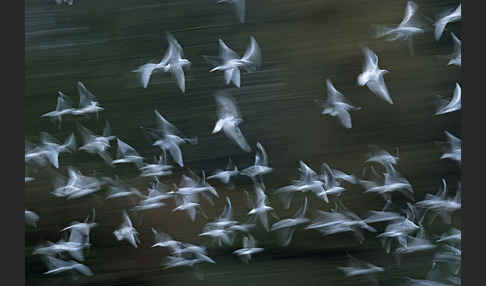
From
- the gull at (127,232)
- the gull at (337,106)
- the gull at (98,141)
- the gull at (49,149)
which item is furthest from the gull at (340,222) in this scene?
the gull at (49,149)

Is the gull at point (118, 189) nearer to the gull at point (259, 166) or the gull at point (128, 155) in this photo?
the gull at point (128, 155)

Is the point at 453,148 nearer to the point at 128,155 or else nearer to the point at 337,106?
the point at 337,106

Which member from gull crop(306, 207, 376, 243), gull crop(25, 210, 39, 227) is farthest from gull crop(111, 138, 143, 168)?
gull crop(306, 207, 376, 243)

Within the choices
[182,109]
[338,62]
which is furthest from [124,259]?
[338,62]

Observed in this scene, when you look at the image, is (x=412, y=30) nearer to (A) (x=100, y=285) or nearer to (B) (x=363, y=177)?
(B) (x=363, y=177)

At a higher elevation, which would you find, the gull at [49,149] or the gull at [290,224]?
the gull at [49,149]

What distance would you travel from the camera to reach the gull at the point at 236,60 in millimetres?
1785

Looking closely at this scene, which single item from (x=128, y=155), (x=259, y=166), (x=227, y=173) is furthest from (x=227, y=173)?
(x=128, y=155)

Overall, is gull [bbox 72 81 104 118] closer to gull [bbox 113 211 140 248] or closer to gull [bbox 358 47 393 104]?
gull [bbox 113 211 140 248]

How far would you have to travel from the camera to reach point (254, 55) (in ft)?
5.88

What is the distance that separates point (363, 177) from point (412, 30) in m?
0.47

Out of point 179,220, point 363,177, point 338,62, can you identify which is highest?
point 338,62

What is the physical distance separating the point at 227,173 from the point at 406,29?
0.69 meters

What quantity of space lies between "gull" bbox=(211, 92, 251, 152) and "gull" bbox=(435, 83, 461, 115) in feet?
1.96
